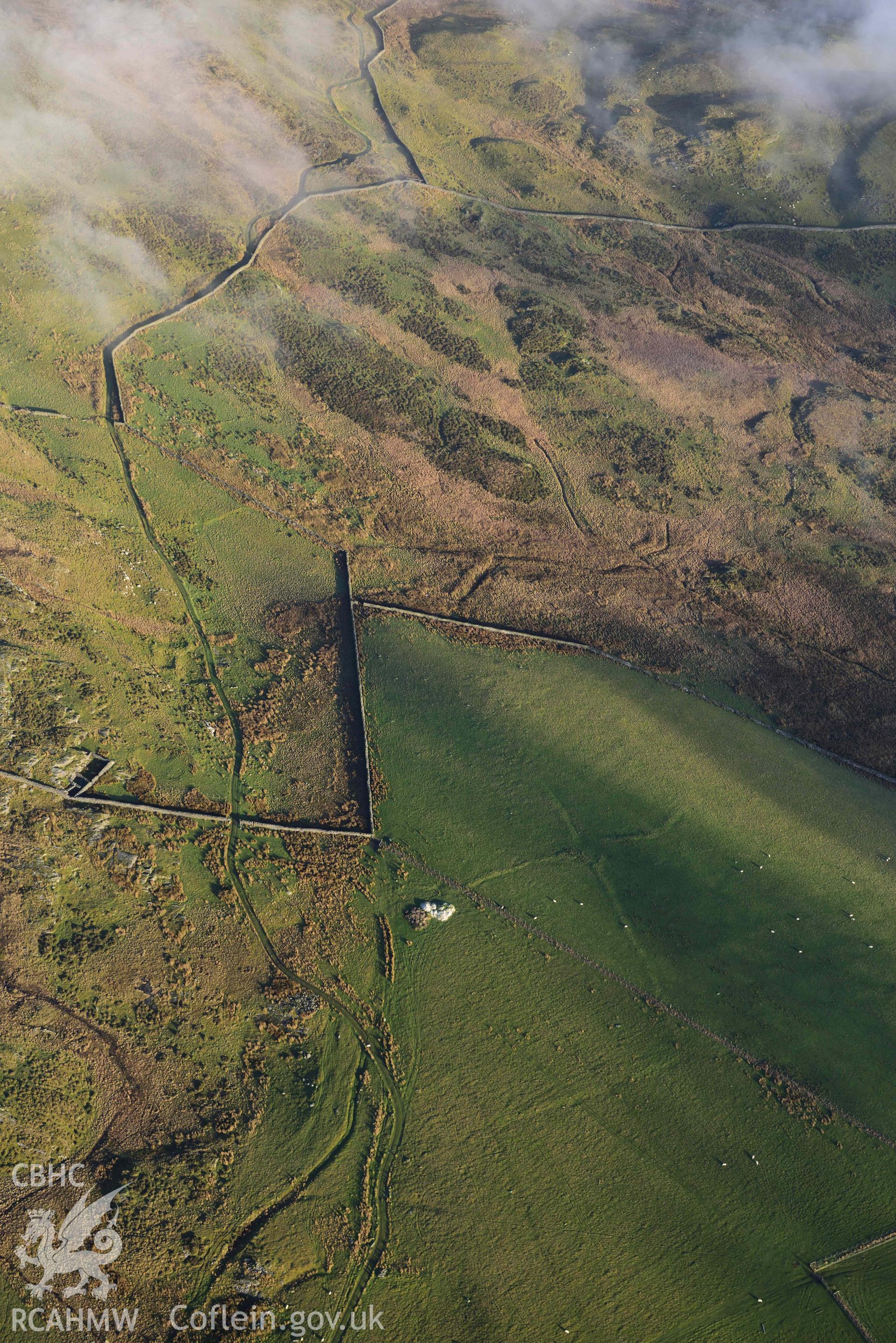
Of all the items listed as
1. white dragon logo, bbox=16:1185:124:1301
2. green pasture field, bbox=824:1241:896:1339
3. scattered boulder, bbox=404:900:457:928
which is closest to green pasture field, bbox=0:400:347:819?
scattered boulder, bbox=404:900:457:928

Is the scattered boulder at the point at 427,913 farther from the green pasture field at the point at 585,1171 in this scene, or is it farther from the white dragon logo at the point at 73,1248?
the white dragon logo at the point at 73,1248

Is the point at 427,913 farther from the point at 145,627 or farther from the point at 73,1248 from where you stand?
the point at 145,627

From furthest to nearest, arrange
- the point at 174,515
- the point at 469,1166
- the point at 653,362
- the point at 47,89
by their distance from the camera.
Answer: the point at 47,89, the point at 653,362, the point at 174,515, the point at 469,1166

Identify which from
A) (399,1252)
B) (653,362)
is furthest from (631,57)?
(399,1252)

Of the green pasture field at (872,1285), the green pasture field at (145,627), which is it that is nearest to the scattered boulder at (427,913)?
the green pasture field at (145,627)

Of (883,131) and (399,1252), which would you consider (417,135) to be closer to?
(883,131)
